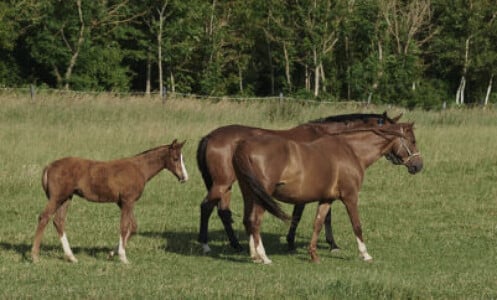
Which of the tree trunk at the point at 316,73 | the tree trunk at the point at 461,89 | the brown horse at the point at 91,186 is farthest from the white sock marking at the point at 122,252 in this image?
the tree trunk at the point at 461,89

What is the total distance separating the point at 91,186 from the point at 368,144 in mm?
3619

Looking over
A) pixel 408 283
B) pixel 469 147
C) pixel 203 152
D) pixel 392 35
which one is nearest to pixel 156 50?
pixel 392 35

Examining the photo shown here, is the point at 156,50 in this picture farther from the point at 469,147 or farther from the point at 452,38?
the point at 469,147

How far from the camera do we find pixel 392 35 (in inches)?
2010

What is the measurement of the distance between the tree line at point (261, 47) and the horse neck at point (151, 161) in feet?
90.5

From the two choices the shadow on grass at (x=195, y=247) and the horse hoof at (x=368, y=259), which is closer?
the horse hoof at (x=368, y=259)

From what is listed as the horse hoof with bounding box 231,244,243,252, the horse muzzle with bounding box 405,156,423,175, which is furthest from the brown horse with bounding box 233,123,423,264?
the horse hoof with bounding box 231,244,243,252

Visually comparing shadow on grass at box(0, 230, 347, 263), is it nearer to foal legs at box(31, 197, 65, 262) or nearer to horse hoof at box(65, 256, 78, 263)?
foal legs at box(31, 197, 65, 262)

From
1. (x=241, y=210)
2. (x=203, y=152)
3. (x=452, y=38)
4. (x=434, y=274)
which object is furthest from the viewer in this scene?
(x=452, y=38)

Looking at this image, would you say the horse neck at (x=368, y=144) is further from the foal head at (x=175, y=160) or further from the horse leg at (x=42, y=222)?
the horse leg at (x=42, y=222)

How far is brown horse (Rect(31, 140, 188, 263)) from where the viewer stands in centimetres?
1177

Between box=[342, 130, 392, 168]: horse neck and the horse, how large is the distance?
0.46 meters

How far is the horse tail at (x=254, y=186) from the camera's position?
1154 cm

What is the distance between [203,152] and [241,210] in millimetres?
4076
